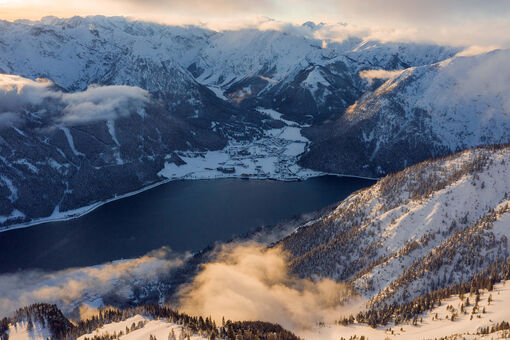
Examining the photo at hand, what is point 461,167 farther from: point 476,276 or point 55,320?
point 55,320

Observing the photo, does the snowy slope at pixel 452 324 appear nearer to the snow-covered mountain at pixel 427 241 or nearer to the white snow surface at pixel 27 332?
the snow-covered mountain at pixel 427 241

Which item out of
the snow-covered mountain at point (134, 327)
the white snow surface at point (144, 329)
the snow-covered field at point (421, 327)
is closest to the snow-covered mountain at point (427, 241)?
the snow-covered field at point (421, 327)

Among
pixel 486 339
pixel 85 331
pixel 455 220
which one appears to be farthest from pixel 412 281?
pixel 85 331

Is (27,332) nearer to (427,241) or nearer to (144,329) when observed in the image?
(144,329)

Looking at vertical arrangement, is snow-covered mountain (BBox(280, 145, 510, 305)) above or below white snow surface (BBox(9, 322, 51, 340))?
above

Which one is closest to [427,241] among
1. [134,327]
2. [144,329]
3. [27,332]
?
[144,329]

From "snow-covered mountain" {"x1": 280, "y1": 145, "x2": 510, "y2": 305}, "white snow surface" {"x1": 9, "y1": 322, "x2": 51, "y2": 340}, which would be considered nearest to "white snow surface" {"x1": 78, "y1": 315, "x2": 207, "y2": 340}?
"white snow surface" {"x1": 9, "y1": 322, "x2": 51, "y2": 340}

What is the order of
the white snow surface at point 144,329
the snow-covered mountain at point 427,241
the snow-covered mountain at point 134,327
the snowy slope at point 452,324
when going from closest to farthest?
the snowy slope at point 452,324, the snow-covered mountain at point 134,327, the white snow surface at point 144,329, the snow-covered mountain at point 427,241

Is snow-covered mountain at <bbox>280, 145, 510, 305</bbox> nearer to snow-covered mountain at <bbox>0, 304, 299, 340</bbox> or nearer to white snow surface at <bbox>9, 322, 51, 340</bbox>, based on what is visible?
snow-covered mountain at <bbox>0, 304, 299, 340</bbox>

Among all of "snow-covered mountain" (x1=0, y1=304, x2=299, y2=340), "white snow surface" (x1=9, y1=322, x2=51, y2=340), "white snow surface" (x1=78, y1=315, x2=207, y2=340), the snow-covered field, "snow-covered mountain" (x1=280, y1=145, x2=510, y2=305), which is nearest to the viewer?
the snow-covered field
